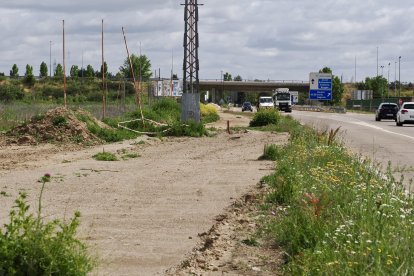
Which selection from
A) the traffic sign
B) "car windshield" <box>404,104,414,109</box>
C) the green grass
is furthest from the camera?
the traffic sign

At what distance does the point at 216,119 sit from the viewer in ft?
197

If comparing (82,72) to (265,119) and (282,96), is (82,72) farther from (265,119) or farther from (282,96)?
(265,119)

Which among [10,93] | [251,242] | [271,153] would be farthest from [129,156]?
[10,93]

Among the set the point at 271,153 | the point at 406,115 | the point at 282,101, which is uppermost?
the point at 271,153

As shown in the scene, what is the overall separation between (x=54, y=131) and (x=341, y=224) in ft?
66.4

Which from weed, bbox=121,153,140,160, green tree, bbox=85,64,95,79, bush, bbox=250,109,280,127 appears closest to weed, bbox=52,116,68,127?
weed, bbox=121,153,140,160

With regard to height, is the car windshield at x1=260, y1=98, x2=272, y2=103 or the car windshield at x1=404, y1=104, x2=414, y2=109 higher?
the car windshield at x1=404, y1=104, x2=414, y2=109

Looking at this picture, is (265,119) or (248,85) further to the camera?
(248,85)

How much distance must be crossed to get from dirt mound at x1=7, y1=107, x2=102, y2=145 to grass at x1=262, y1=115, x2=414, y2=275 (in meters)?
14.8

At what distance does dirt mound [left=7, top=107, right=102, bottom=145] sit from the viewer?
27359 millimetres

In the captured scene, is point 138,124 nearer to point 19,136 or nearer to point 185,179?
point 19,136

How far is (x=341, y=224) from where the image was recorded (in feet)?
28.5

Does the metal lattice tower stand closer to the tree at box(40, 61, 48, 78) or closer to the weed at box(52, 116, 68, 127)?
the weed at box(52, 116, 68, 127)

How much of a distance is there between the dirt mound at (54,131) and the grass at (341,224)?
1476 cm
